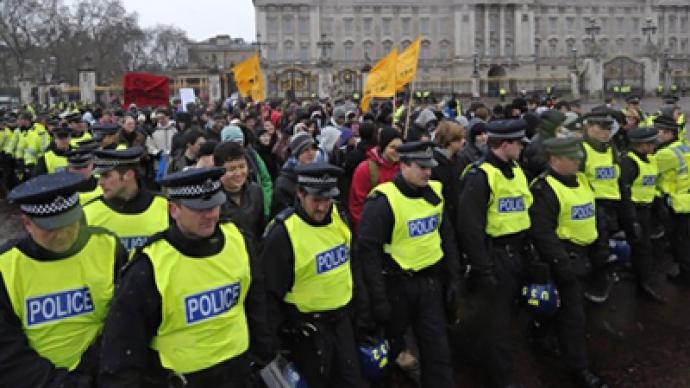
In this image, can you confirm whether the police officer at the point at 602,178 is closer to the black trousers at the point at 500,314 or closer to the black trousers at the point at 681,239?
the black trousers at the point at 681,239

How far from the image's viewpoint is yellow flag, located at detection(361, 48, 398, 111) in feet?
35.5

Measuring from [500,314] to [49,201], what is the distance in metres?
3.54

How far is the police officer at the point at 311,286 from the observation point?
4039 mm

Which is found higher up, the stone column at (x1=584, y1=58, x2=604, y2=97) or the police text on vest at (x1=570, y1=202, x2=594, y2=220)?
the stone column at (x1=584, y1=58, x2=604, y2=97)

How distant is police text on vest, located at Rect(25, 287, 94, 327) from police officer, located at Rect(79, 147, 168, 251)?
97 centimetres

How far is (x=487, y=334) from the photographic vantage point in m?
5.27

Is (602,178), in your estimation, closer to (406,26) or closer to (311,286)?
(311,286)

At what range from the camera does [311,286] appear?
13.4ft

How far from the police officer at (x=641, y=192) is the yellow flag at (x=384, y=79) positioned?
13.8 feet

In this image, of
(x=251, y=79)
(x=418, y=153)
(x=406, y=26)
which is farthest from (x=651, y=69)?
(x=418, y=153)

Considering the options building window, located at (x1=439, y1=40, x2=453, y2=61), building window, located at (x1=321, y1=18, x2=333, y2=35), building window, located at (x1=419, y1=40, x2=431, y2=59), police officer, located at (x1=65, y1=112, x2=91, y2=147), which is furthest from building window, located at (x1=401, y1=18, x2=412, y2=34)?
police officer, located at (x1=65, y1=112, x2=91, y2=147)

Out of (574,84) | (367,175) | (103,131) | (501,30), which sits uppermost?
(501,30)

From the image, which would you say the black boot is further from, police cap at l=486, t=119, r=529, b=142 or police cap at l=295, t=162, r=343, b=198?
police cap at l=295, t=162, r=343, b=198

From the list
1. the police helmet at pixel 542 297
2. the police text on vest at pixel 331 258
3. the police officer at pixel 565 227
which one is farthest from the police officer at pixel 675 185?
the police text on vest at pixel 331 258
